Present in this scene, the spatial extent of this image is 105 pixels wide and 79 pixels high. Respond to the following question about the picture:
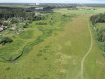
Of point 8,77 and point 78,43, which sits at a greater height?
point 78,43

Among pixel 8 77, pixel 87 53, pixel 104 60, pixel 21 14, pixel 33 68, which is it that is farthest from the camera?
pixel 21 14

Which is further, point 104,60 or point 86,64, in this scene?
point 104,60

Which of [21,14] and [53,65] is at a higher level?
[21,14]

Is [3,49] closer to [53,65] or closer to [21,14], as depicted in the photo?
[53,65]

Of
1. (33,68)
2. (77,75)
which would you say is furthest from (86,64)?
(33,68)

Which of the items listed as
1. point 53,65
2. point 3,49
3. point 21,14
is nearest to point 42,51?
point 53,65

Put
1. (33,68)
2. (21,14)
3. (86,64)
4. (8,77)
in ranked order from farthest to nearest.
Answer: (21,14) < (86,64) < (33,68) < (8,77)

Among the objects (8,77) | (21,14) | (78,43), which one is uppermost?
(21,14)

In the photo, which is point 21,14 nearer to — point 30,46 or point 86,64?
point 30,46

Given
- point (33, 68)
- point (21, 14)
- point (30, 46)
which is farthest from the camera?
point (21, 14)
